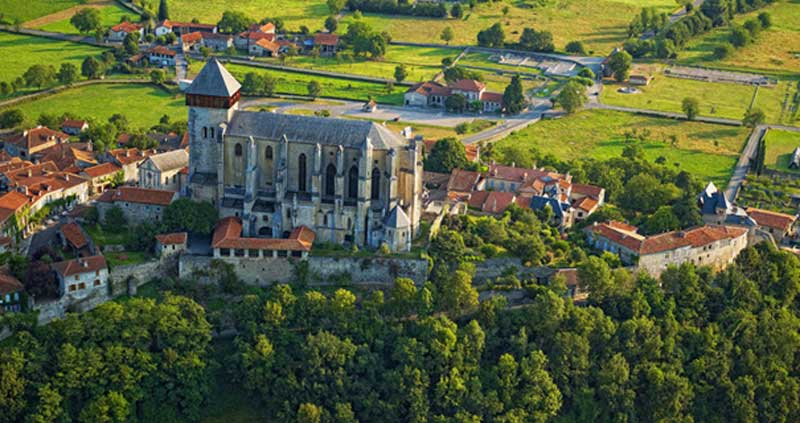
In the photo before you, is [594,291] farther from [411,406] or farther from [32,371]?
[32,371]

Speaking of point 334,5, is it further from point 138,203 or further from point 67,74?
point 138,203

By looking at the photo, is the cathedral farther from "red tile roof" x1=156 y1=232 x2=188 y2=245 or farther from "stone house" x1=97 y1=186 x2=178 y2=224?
"red tile roof" x1=156 y1=232 x2=188 y2=245

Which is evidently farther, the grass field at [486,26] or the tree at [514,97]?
the grass field at [486,26]

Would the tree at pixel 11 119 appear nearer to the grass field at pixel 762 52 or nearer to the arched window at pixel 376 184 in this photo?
the arched window at pixel 376 184

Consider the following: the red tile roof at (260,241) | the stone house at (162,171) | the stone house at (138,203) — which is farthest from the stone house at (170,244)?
the stone house at (162,171)

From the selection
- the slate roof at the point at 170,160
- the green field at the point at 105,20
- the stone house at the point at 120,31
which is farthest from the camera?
the green field at the point at 105,20

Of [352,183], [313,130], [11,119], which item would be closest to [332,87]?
[11,119]

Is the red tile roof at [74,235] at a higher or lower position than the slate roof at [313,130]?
lower
